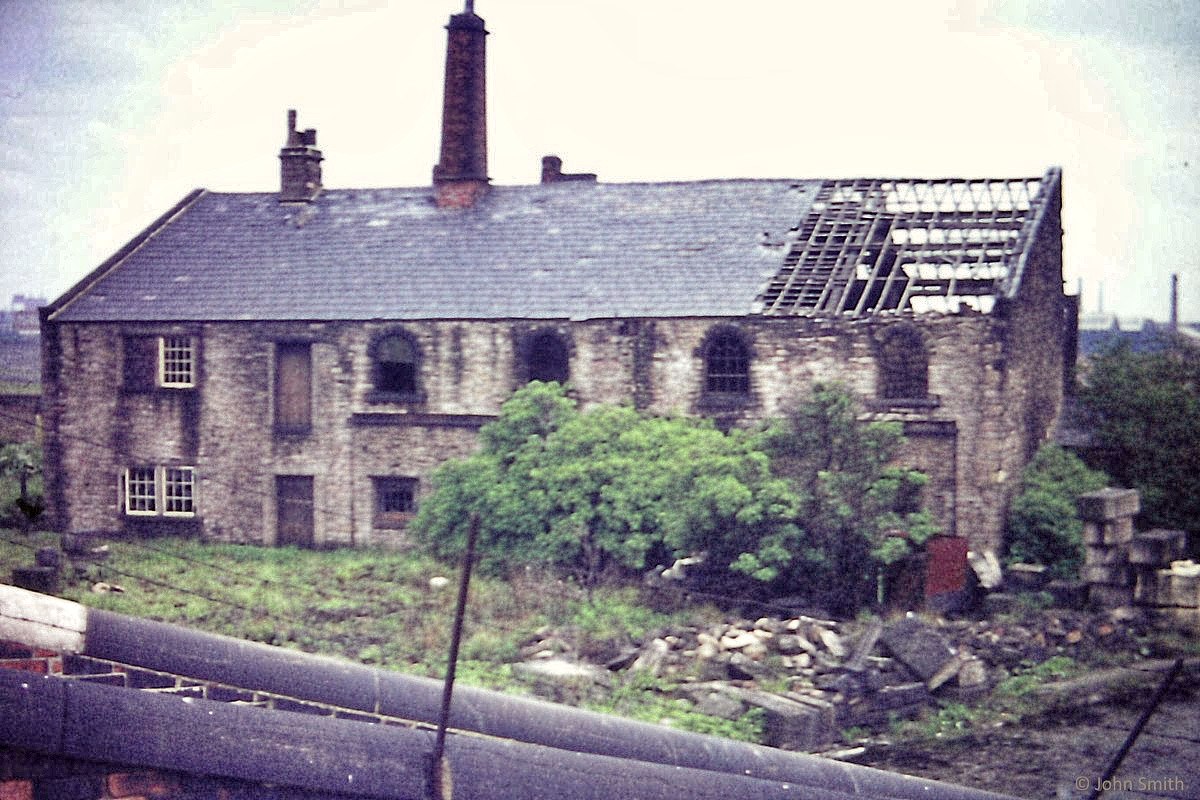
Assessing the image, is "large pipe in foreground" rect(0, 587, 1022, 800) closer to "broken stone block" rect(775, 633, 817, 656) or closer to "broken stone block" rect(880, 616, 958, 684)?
"broken stone block" rect(880, 616, 958, 684)

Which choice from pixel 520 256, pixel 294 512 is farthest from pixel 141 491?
pixel 520 256

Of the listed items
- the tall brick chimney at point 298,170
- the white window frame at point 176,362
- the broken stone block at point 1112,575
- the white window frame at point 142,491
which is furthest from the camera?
the tall brick chimney at point 298,170

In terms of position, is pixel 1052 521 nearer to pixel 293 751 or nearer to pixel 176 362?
pixel 176 362

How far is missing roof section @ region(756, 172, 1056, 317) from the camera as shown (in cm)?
1953

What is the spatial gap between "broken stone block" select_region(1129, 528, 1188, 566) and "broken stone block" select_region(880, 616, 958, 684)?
11.2 ft

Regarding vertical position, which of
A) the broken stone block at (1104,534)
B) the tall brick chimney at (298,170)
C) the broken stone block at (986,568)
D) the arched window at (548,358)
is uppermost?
the tall brick chimney at (298,170)

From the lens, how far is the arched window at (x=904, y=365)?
19.1 meters

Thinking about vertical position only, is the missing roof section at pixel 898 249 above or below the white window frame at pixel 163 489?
above

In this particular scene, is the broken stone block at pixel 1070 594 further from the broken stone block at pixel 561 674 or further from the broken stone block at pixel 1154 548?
the broken stone block at pixel 561 674

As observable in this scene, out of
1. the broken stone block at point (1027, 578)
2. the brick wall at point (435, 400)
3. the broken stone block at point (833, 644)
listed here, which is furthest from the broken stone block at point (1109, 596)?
the broken stone block at point (833, 644)

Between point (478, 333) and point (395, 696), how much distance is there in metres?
12.7

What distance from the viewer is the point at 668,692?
14297 mm

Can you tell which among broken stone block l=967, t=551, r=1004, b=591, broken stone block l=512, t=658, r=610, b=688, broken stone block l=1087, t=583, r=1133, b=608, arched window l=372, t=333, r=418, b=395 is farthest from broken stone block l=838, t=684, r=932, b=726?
arched window l=372, t=333, r=418, b=395

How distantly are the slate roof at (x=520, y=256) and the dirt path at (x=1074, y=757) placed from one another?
7446mm
